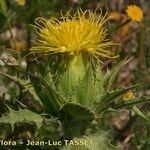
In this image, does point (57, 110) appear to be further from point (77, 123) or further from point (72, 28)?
point (72, 28)

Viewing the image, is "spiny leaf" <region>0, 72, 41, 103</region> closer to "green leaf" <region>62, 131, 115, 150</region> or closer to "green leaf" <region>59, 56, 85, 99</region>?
"green leaf" <region>59, 56, 85, 99</region>

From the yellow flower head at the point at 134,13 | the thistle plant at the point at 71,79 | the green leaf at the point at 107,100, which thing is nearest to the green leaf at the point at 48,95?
the thistle plant at the point at 71,79

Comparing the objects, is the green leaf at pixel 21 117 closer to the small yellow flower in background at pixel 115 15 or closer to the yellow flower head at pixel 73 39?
the yellow flower head at pixel 73 39

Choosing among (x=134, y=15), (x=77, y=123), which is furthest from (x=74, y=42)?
(x=134, y=15)

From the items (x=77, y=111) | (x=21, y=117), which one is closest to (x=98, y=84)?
(x=77, y=111)

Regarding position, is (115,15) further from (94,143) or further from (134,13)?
(94,143)

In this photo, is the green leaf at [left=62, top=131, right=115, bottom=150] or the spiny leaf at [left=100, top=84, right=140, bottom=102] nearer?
the spiny leaf at [left=100, top=84, right=140, bottom=102]

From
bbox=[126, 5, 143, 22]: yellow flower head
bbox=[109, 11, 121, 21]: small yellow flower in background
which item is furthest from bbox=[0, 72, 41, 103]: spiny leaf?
bbox=[109, 11, 121, 21]: small yellow flower in background
